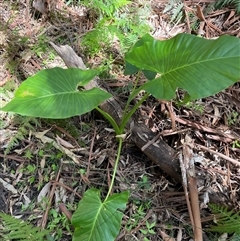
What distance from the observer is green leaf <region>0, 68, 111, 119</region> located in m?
1.42

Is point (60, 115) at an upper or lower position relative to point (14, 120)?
upper

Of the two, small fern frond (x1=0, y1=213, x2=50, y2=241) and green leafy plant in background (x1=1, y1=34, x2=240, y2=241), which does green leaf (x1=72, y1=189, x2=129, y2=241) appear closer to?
green leafy plant in background (x1=1, y1=34, x2=240, y2=241)

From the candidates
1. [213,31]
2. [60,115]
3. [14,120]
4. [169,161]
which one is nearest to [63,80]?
[60,115]

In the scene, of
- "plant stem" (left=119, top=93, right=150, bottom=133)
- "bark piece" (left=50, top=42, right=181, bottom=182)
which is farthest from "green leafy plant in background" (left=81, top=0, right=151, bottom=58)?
"plant stem" (left=119, top=93, right=150, bottom=133)

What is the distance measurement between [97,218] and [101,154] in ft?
1.32

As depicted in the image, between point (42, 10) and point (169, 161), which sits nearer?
point (169, 161)

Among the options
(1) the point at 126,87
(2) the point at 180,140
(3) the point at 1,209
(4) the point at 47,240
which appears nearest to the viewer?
(4) the point at 47,240

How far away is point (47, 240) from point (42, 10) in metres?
1.36

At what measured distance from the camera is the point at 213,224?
1628 mm

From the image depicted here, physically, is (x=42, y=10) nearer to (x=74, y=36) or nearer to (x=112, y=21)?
(x=74, y=36)

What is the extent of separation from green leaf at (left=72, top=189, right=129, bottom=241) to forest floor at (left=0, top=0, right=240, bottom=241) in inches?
6.1

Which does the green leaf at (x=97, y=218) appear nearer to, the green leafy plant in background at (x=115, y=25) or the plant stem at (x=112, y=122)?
the plant stem at (x=112, y=122)

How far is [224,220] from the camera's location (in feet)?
5.24

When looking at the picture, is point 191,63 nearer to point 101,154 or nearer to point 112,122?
point 112,122
